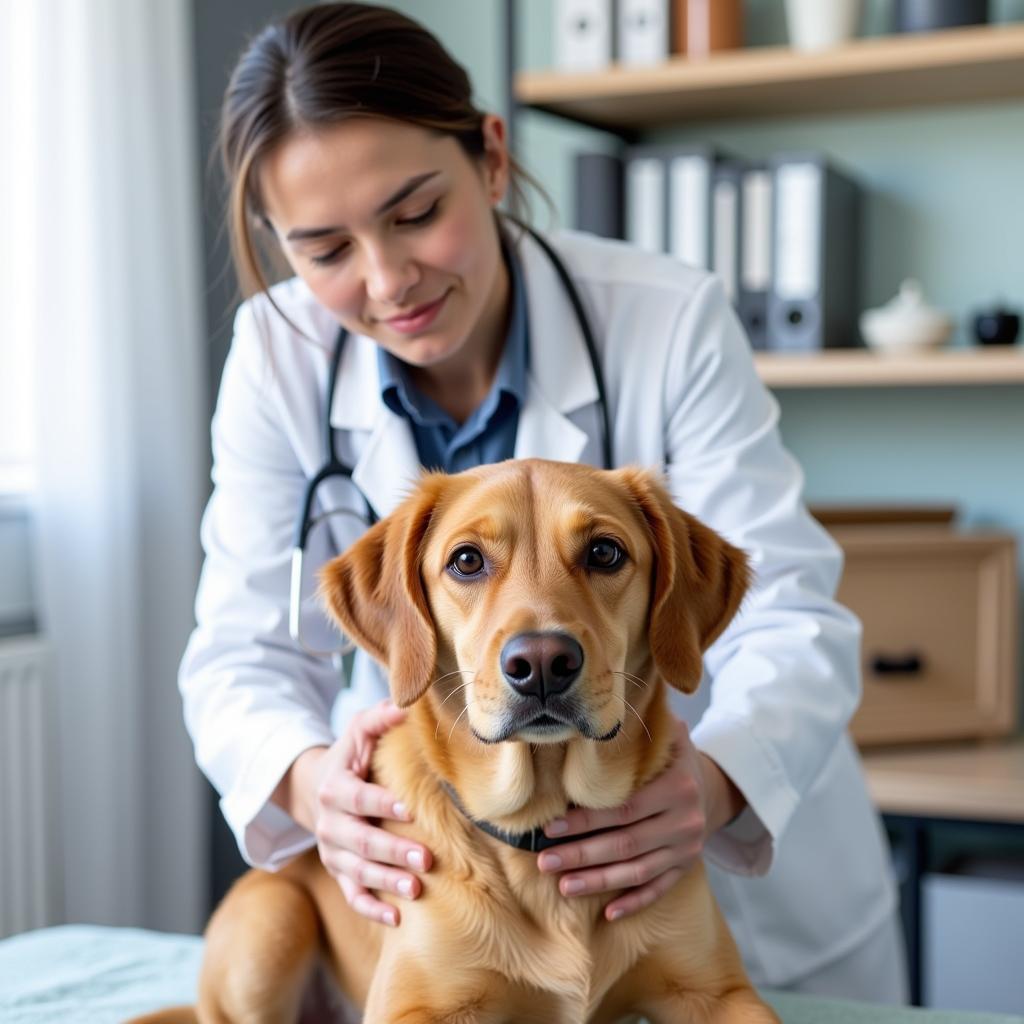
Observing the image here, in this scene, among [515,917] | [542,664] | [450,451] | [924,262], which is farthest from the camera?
[924,262]

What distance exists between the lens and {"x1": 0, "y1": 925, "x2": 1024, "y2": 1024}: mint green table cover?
4.36 feet

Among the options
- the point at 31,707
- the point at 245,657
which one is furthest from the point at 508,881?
the point at 31,707

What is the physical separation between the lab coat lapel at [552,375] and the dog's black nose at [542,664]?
1.41 ft

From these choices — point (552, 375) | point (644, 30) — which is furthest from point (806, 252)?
point (552, 375)

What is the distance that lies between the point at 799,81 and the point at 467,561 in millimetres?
1658

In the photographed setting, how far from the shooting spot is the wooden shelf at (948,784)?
7.49ft

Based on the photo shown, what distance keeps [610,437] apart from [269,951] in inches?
25.0

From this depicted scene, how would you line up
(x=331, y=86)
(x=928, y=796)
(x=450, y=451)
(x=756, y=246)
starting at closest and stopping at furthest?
(x=331, y=86), (x=450, y=451), (x=928, y=796), (x=756, y=246)

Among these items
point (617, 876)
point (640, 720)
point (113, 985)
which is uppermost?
point (640, 720)

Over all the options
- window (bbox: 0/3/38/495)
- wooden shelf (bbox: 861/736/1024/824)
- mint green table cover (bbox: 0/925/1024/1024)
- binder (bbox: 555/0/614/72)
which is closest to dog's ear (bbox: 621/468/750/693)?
mint green table cover (bbox: 0/925/1024/1024)

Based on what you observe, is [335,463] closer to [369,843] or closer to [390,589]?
[390,589]

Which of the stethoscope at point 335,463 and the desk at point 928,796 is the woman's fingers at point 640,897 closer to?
the stethoscope at point 335,463

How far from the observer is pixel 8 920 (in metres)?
2.36

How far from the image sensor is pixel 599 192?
2.65 meters
